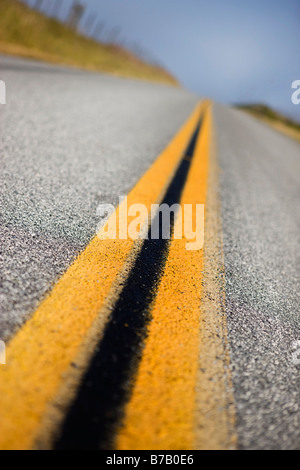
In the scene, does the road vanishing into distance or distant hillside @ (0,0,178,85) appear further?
distant hillside @ (0,0,178,85)

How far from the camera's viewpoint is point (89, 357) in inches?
28.9

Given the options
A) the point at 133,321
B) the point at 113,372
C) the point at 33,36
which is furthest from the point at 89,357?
the point at 33,36

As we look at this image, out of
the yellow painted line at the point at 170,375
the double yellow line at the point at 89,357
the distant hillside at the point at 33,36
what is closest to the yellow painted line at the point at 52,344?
the double yellow line at the point at 89,357

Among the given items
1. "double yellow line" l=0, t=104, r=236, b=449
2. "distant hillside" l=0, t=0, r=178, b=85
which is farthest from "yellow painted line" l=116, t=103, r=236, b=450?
"distant hillside" l=0, t=0, r=178, b=85

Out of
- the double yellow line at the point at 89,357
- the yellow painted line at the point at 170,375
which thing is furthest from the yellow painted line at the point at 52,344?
the yellow painted line at the point at 170,375

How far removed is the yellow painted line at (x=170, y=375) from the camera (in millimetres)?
649

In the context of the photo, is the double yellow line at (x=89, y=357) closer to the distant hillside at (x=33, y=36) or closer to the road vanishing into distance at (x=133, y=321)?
the road vanishing into distance at (x=133, y=321)

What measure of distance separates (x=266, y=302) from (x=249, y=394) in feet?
1.71

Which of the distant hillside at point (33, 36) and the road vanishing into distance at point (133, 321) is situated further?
the distant hillside at point (33, 36)

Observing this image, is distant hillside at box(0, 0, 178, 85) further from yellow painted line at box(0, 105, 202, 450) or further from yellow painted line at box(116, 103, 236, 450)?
yellow painted line at box(116, 103, 236, 450)

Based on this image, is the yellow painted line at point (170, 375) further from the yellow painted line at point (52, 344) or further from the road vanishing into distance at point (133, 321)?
the yellow painted line at point (52, 344)

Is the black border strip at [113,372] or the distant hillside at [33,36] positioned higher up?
the distant hillside at [33,36]

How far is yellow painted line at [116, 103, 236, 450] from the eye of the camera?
0.65 metres

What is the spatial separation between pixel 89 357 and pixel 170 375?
23 centimetres
